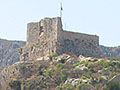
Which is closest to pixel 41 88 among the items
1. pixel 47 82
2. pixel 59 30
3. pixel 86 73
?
pixel 47 82

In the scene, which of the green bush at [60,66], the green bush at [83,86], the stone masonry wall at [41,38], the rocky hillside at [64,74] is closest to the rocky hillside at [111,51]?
the stone masonry wall at [41,38]

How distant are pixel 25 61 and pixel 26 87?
851cm

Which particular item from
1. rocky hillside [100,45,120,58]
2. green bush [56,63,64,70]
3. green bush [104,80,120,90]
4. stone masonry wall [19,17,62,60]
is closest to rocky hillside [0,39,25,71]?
rocky hillside [100,45,120,58]

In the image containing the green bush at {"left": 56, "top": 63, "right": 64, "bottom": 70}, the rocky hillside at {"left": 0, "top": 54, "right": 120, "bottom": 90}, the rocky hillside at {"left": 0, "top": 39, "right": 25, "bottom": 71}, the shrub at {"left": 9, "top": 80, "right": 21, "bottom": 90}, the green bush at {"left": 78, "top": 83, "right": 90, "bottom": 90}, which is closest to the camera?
the green bush at {"left": 78, "top": 83, "right": 90, "bottom": 90}

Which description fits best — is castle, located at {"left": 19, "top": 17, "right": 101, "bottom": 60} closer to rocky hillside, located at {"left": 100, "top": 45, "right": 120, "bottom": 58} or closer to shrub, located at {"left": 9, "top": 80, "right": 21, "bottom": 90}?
shrub, located at {"left": 9, "top": 80, "right": 21, "bottom": 90}

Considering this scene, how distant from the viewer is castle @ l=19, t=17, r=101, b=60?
77.1 m

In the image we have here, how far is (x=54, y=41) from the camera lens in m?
76.6

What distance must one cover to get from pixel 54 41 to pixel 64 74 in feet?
24.9

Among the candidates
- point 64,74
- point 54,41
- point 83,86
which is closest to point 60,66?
point 64,74

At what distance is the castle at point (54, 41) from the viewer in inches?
3034

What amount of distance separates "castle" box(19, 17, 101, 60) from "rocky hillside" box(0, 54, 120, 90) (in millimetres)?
2363

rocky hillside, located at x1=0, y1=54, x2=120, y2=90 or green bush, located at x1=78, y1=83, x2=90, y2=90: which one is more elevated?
rocky hillside, located at x1=0, y1=54, x2=120, y2=90

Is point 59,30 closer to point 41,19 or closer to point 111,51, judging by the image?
point 41,19

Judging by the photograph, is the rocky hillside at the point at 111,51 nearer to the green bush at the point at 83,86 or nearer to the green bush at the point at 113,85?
the green bush at the point at 113,85
